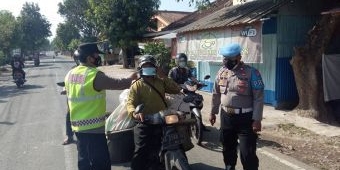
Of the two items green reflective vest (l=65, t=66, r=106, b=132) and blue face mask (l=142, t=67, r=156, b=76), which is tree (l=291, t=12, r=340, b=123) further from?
green reflective vest (l=65, t=66, r=106, b=132)

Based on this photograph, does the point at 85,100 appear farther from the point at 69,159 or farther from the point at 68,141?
the point at 68,141

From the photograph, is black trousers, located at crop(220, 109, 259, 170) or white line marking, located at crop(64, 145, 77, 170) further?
white line marking, located at crop(64, 145, 77, 170)

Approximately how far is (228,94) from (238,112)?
27cm

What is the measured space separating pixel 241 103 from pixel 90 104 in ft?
6.18

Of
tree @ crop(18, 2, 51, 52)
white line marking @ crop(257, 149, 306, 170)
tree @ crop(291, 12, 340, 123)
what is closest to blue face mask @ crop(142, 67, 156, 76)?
white line marking @ crop(257, 149, 306, 170)

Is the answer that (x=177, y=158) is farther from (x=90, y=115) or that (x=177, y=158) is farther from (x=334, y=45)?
(x=334, y=45)

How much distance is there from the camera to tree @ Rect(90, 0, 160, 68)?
29.1 metres

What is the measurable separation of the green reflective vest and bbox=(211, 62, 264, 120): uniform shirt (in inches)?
64.2

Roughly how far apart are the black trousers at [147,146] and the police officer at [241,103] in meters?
0.99

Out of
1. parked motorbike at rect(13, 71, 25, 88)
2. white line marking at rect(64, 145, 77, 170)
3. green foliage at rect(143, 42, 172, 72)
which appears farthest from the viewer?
green foliage at rect(143, 42, 172, 72)

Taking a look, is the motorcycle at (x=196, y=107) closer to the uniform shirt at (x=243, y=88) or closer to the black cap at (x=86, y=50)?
the uniform shirt at (x=243, y=88)

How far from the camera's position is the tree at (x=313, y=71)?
393 inches

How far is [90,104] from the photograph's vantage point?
14.4 ft

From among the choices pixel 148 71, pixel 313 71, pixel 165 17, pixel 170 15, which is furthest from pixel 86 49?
pixel 170 15
